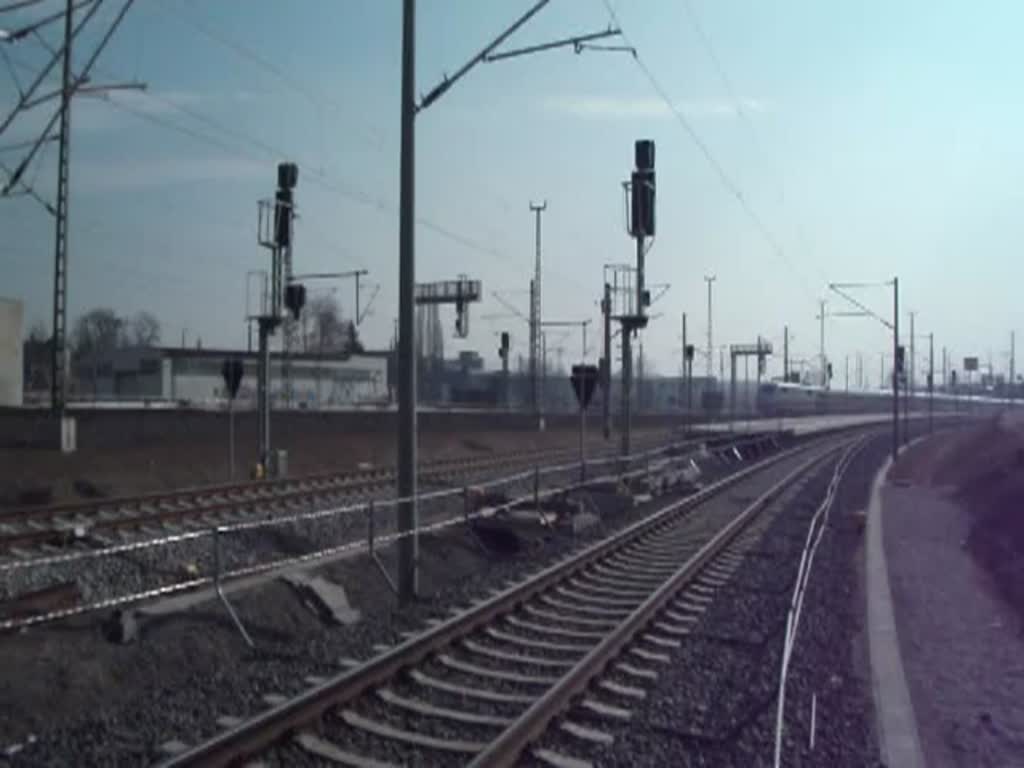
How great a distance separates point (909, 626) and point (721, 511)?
43.1ft

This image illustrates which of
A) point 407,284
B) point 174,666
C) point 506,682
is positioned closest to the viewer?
point 506,682

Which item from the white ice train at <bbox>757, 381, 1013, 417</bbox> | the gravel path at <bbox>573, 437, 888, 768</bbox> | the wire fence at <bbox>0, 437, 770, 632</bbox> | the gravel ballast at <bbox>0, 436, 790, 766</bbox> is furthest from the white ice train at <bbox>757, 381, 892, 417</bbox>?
the gravel ballast at <bbox>0, 436, 790, 766</bbox>

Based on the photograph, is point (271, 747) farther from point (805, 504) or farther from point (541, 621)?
point (805, 504)

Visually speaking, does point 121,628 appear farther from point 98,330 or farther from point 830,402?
point 830,402

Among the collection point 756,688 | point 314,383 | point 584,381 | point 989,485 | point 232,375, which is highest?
point 232,375

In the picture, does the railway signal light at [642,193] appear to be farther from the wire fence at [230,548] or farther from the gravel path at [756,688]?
the gravel path at [756,688]

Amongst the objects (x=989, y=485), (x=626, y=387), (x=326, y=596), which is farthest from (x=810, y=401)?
(x=326, y=596)

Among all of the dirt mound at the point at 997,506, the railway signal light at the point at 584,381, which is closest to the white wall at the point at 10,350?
the railway signal light at the point at 584,381

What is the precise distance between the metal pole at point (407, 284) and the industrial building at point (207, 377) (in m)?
65.0

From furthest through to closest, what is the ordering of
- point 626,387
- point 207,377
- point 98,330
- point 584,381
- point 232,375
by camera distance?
point 98,330 < point 207,377 < point 626,387 < point 232,375 < point 584,381

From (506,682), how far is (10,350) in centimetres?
5213

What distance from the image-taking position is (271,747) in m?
7.69

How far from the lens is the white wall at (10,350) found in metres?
55.1

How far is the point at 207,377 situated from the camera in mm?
91875
